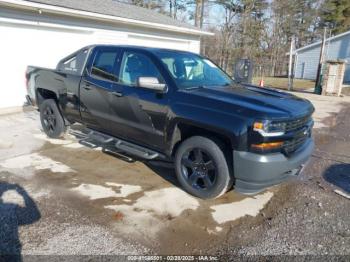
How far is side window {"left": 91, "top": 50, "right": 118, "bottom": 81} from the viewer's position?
15.8 ft

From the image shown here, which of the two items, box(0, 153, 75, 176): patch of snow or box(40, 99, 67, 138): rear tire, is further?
box(40, 99, 67, 138): rear tire

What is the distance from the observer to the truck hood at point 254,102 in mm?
3471

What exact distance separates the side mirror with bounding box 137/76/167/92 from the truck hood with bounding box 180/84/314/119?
0.38 m

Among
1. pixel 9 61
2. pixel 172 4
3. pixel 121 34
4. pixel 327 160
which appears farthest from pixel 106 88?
pixel 172 4

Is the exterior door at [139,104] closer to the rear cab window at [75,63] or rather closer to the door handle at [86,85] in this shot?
the door handle at [86,85]

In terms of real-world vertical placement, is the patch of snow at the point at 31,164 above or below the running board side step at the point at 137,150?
below

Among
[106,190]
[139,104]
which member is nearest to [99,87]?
[139,104]

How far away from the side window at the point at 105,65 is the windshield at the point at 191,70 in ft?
2.56

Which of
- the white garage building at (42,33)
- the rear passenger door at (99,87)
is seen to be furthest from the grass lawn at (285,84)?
the rear passenger door at (99,87)

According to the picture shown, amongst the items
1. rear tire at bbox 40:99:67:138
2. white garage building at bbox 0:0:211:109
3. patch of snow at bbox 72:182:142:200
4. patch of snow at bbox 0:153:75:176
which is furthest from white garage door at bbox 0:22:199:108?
patch of snow at bbox 72:182:142:200

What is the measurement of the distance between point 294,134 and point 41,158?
4071 mm

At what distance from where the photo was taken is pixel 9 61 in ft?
28.2

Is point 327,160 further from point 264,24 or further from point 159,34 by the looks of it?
point 264,24

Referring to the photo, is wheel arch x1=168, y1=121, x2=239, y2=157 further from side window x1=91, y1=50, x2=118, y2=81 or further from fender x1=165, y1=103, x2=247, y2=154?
side window x1=91, y1=50, x2=118, y2=81
